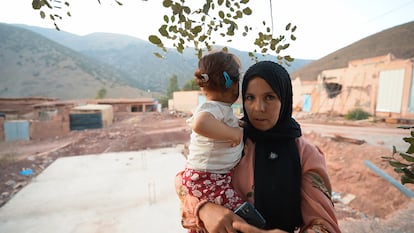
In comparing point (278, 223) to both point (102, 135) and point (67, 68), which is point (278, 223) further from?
point (67, 68)

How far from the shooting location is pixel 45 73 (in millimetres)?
48406

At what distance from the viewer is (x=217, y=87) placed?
1330 millimetres

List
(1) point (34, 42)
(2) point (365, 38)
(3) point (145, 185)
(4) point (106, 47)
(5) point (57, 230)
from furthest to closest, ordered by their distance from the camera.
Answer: (4) point (106, 47)
(1) point (34, 42)
(2) point (365, 38)
(3) point (145, 185)
(5) point (57, 230)

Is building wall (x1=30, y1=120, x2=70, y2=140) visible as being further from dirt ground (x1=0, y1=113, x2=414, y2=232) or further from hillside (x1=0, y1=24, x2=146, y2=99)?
hillside (x1=0, y1=24, x2=146, y2=99)

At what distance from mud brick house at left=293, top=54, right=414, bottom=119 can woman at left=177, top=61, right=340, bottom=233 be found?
1578cm

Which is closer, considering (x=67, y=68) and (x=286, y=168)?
(x=286, y=168)

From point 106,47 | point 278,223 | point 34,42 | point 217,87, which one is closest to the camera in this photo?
point 278,223

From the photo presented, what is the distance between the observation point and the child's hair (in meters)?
1.30

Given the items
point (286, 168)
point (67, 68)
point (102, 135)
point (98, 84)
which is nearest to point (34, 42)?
point (67, 68)

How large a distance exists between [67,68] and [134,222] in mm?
56376

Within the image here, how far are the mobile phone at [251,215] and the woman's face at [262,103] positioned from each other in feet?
1.42

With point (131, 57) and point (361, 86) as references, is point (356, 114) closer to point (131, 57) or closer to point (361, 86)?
point (361, 86)

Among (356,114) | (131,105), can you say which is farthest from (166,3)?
(131,105)

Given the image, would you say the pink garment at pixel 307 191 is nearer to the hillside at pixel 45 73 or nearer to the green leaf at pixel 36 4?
the green leaf at pixel 36 4
